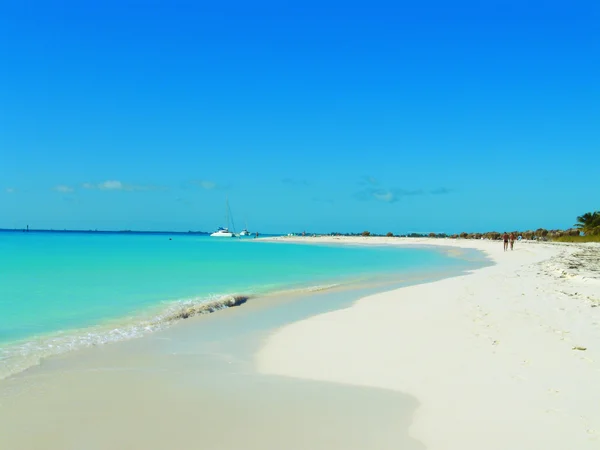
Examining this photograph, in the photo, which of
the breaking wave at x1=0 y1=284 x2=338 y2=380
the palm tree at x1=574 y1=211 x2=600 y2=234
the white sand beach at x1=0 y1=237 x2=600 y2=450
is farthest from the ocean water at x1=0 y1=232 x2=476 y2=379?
the palm tree at x1=574 y1=211 x2=600 y2=234

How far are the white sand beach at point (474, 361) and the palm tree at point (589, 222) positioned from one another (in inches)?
2129

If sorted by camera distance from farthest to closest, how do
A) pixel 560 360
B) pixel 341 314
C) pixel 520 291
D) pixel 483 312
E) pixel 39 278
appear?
1. pixel 39 278
2. pixel 520 291
3. pixel 341 314
4. pixel 483 312
5. pixel 560 360

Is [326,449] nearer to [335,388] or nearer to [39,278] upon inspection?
[335,388]

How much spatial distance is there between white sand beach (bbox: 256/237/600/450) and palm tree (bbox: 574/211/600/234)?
54.1 meters

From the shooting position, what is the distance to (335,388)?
18.1 feet

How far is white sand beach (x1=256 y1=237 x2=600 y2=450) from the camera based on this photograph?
426 cm

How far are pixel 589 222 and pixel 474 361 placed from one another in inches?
2499

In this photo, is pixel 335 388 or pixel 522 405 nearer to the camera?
pixel 522 405

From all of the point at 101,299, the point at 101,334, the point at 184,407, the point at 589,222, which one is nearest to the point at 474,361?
the point at 184,407

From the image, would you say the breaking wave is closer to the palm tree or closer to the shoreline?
the shoreline

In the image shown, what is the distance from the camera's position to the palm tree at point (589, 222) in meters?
57.5

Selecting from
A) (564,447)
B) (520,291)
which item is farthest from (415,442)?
(520,291)

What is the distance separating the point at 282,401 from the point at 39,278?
685 inches

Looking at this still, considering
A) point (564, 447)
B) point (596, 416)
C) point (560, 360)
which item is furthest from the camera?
point (560, 360)
